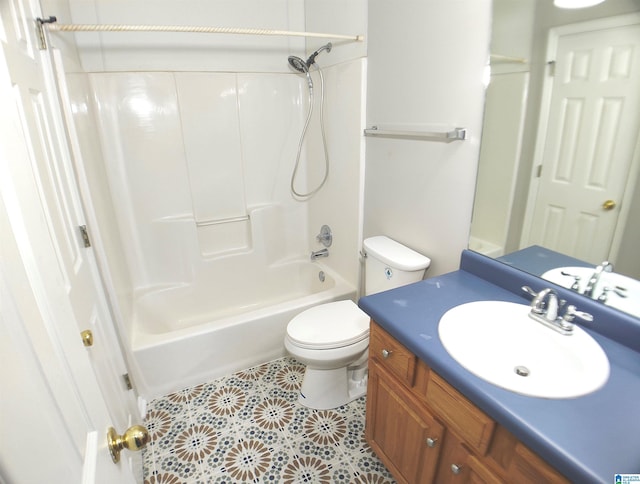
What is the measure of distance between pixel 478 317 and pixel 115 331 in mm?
1577

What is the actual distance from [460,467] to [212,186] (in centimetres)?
217

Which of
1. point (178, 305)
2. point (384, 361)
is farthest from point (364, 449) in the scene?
point (178, 305)

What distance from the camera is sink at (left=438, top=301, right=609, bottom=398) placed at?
2.76ft

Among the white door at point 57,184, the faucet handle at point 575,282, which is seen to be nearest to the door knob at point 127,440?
the white door at point 57,184

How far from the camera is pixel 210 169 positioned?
242 centimetres

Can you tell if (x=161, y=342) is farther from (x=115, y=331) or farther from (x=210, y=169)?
(x=210, y=169)

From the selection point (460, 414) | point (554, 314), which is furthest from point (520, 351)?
point (460, 414)

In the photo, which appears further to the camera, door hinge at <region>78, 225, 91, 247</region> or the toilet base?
the toilet base

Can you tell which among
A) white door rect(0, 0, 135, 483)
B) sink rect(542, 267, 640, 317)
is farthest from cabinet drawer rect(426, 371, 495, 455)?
white door rect(0, 0, 135, 483)

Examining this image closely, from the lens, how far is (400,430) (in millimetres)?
1225

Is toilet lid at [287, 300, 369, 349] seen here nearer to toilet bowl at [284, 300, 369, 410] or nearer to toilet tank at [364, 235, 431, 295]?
toilet bowl at [284, 300, 369, 410]

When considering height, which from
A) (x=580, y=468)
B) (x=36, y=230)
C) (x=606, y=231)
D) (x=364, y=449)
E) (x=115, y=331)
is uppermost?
(x=36, y=230)

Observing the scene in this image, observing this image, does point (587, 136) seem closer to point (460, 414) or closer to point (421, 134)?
point (421, 134)

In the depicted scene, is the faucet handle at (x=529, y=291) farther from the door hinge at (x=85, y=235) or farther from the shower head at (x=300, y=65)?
the shower head at (x=300, y=65)
